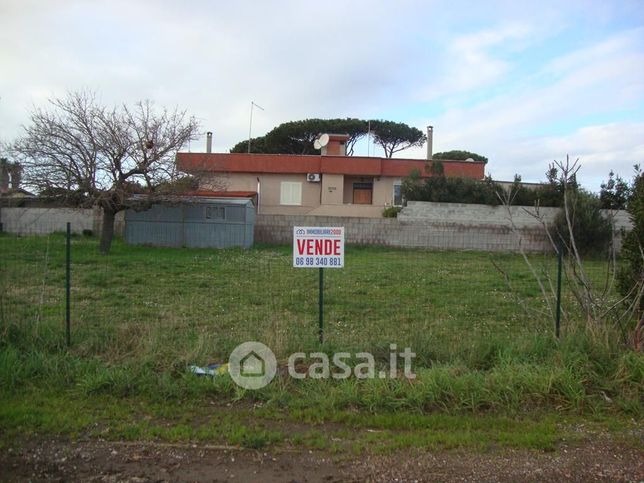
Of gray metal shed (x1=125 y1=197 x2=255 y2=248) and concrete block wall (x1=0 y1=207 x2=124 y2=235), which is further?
concrete block wall (x1=0 y1=207 x2=124 y2=235)

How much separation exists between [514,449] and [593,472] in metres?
0.51

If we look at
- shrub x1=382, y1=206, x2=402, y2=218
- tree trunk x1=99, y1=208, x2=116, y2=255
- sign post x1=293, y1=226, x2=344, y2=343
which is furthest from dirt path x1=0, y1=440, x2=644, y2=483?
shrub x1=382, y1=206, x2=402, y2=218

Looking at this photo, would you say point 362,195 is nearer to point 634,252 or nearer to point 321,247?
point 634,252

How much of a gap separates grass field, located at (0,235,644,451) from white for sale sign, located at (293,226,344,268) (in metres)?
0.84

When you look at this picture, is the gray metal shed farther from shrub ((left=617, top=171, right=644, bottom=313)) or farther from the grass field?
shrub ((left=617, top=171, right=644, bottom=313))

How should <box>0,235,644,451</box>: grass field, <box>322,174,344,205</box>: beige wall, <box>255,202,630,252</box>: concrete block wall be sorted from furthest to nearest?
<box>322,174,344,205</box>: beige wall → <box>255,202,630,252</box>: concrete block wall → <box>0,235,644,451</box>: grass field

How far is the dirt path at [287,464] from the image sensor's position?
3.46 meters

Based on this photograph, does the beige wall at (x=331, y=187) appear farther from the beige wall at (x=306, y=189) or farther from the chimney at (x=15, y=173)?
the chimney at (x=15, y=173)

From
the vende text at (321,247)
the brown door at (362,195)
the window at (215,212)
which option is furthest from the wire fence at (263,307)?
the brown door at (362,195)

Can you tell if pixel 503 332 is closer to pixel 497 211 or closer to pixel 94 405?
pixel 94 405

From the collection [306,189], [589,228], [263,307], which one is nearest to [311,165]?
[306,189]

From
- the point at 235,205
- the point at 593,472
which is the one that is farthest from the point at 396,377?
the point at 235,205

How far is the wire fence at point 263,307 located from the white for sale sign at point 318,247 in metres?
0.83

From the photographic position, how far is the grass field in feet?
13.6
